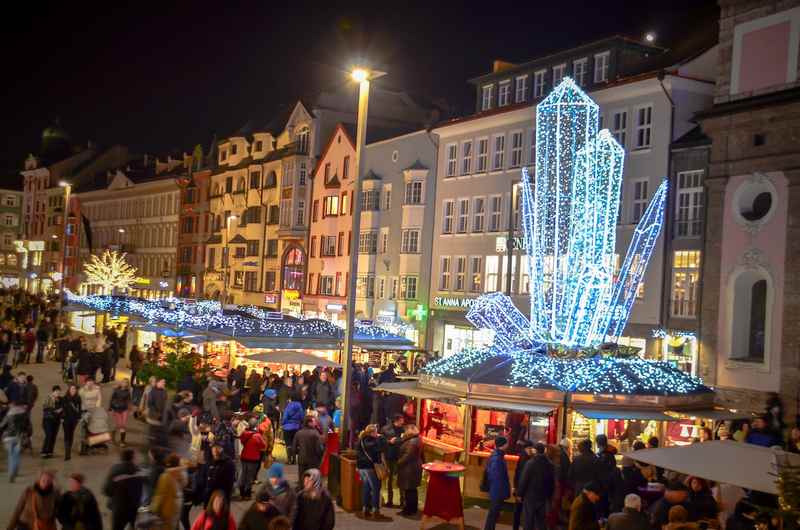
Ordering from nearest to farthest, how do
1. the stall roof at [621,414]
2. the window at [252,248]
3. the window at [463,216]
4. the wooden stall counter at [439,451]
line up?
the stall roof at [621,414], the wooden stall counter at [439,451], the window at [463,216], the window at [252,248]

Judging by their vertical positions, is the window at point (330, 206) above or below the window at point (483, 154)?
below

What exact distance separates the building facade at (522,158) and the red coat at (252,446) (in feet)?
49.4

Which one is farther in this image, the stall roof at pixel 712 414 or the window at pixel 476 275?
the window at pixel 476 275

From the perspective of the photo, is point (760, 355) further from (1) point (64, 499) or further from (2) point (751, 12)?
(1) point (64, 499)

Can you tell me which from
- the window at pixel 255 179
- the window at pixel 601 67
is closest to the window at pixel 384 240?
the window at pixel 601 67

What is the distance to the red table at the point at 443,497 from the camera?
15352 millimetres

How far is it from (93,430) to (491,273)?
2560 cm

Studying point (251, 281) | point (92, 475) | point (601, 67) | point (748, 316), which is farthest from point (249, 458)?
point (251, 281)

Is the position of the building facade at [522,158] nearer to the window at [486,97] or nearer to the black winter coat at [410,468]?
the window at [486,97]

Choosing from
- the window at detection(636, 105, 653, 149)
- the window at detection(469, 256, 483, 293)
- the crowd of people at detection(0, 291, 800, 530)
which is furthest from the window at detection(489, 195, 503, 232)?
the crowd of people at detection(0, 291, 800, 530)

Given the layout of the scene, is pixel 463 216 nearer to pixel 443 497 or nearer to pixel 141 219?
pixel 443 497

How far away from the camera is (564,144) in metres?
26.7

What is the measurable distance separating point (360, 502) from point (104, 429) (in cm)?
721

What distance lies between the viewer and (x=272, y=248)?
6762cm
